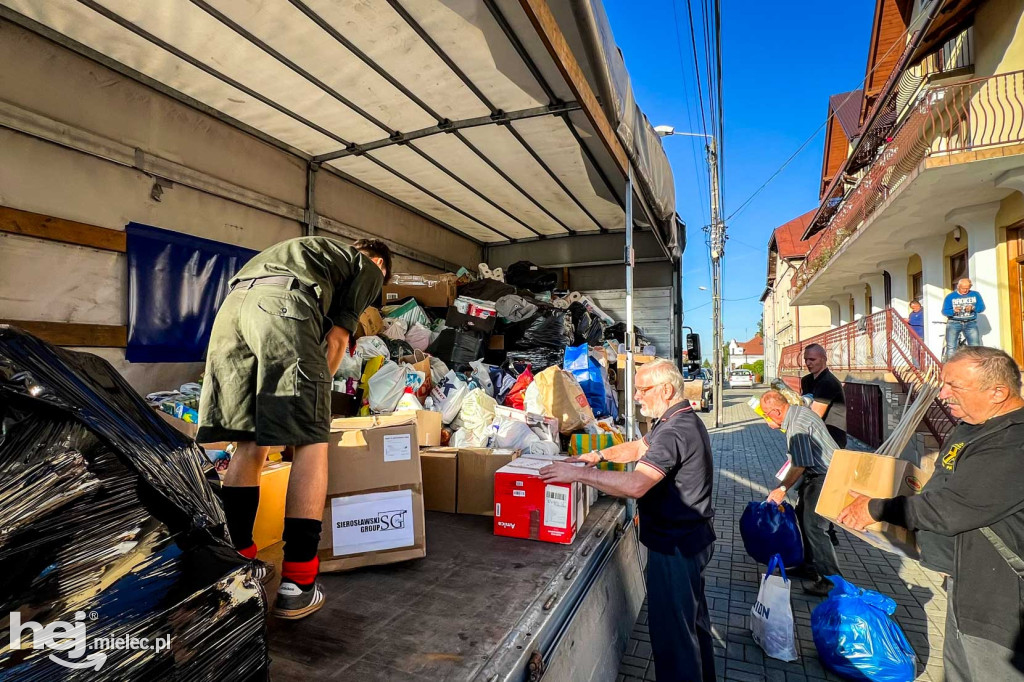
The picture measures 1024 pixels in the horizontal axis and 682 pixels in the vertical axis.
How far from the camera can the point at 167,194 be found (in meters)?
3.97

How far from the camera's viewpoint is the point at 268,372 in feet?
5.76

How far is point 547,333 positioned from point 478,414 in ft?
7.07

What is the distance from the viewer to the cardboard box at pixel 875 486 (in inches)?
80.2

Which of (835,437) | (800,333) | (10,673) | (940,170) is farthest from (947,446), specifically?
(800,333)

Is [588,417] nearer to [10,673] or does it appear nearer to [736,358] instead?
[10,673]

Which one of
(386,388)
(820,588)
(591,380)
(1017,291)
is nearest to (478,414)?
(386,388)

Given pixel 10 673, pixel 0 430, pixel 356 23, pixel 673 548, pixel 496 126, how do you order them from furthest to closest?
pixel 496 126 < pixel 356 23 < pixel 673 548 < pixel 0 430 < pixel 10 673

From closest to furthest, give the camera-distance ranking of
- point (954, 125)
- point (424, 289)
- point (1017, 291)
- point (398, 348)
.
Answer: point (398, 348) < point (424, 289) < point (954, 125) < point (1017, 291)

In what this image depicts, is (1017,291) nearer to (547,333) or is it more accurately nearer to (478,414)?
(547,333)

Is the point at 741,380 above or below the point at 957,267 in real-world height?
below

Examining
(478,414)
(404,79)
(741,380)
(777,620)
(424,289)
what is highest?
(404,79)

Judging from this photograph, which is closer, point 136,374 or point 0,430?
point 0,430

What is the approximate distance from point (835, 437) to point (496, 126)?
12.4ft

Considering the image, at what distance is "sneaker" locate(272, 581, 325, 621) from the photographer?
5.21ft
